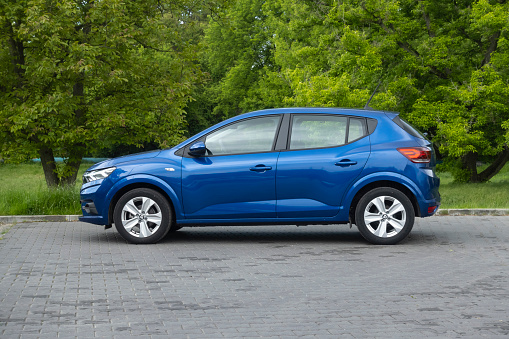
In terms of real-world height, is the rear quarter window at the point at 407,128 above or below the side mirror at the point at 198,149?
above

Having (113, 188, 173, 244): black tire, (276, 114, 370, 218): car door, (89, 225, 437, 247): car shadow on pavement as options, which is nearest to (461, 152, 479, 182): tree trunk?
(89, 225, 437, 247): car shadow on pavement

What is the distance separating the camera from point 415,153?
959 centimetres

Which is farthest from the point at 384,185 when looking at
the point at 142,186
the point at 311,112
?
the point at 142,186

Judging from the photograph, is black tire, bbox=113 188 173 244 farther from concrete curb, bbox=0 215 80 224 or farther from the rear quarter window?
concrete curb, bbox=0 215 80 224

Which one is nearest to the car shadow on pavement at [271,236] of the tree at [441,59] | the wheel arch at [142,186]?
the wheel arch at [142,186]

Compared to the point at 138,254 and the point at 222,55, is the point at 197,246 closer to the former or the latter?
the point at 138,254

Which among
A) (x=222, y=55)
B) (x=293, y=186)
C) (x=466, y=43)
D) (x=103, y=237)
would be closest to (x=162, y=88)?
(x=103, y=237)

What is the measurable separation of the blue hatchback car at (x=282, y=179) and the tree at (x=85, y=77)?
284 inches

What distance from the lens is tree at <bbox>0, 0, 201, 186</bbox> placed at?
16.4m

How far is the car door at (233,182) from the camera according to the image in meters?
9.53

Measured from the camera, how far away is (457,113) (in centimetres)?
2514

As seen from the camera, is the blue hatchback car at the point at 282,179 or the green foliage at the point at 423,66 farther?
the green foliage at the point at 423,66

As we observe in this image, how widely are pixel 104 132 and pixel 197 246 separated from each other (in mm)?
8686

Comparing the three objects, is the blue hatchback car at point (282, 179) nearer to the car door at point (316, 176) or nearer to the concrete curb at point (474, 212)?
the car door at point (316, 176)
